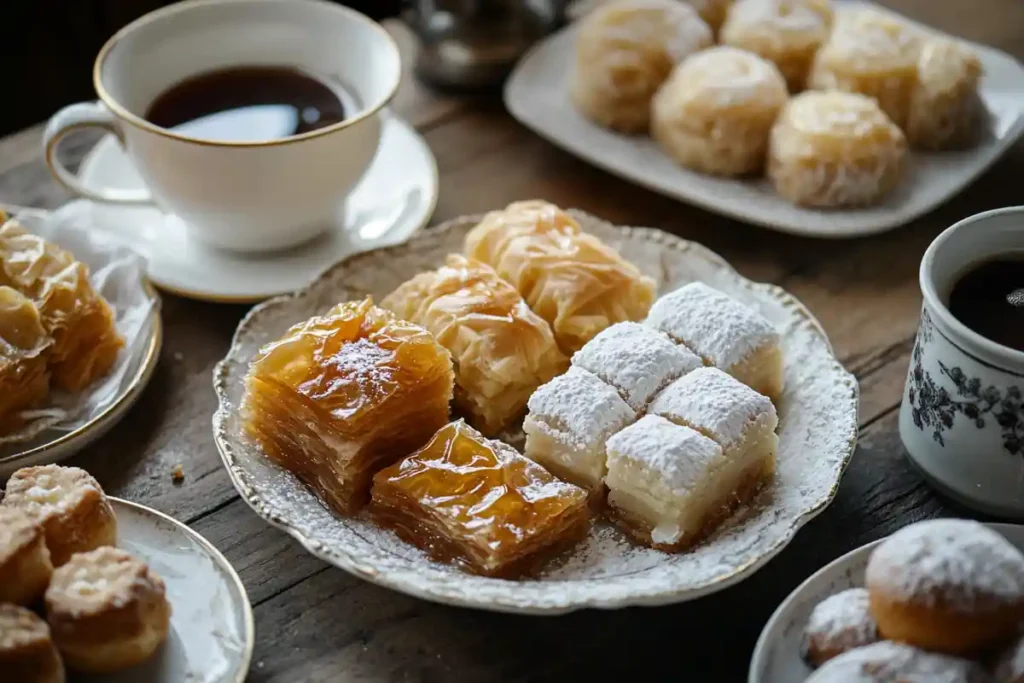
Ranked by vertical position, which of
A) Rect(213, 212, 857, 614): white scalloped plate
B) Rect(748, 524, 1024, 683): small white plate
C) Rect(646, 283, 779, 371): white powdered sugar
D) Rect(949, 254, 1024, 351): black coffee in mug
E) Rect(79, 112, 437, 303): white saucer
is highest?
Rect(949, 254, 1024, 351): black coffee in mug

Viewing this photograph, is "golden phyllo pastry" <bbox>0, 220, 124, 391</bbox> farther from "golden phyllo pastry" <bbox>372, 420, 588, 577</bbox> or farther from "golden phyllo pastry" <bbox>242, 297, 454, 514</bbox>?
"golden phyllo pastry" <bbox>372, 420, 588, 577</bbox>

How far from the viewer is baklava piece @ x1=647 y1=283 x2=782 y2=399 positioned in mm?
1518

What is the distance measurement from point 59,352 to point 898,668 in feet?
3.87

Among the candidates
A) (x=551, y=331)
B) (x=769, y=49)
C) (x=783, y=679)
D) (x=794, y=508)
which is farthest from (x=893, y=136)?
(x=783, y=679)

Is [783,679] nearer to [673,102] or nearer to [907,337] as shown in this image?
[907,337]

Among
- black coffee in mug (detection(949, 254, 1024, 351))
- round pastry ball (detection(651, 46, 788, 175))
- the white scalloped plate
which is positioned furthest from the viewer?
round pastry ball (detection(651, 46, 788, 175))

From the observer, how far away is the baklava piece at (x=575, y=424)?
55.7 inches

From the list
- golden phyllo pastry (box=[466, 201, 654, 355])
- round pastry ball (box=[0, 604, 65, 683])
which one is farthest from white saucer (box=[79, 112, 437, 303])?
round pastry ball (box=[0, 604, 65, 683])

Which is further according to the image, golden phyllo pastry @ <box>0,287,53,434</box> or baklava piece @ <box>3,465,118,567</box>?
golden phyllo pastry @ <box>0,287,53,434</box>

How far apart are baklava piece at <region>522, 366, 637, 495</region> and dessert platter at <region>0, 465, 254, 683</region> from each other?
423 millimetres

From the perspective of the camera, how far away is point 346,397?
4.69 feet

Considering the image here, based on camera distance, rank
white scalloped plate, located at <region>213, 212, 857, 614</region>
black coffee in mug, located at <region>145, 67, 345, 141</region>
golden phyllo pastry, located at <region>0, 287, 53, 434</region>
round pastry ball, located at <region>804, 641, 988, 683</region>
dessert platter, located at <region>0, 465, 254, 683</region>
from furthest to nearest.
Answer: black coffee in mug, located at <region>145, 67, 345, 141</region> < golden phyllo pastry, located at <region>0, 287, 53, 434</region> < white scalloped plate, located at <region>213, 212, 857, 614</region> < dessert platter, located at <region>0, 465, 254, 683</region> < round pastry ball, located at <region>804, 641, 988, 683</region>

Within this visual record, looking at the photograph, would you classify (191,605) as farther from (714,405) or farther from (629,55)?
(629,55)

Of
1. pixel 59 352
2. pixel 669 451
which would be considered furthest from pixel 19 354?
pixel 669 451
